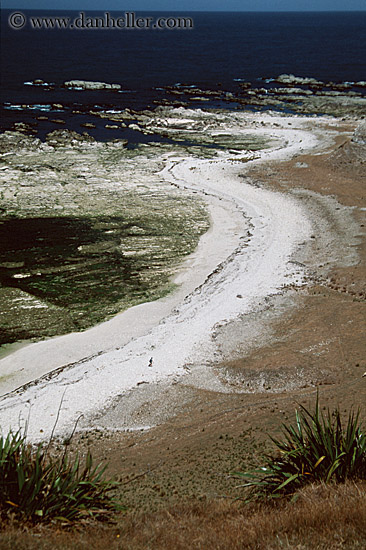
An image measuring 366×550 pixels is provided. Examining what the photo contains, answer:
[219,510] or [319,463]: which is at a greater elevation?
[319,463]

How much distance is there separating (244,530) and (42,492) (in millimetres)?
2885

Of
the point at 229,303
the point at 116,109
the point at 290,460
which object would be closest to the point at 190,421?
the point at 290,460

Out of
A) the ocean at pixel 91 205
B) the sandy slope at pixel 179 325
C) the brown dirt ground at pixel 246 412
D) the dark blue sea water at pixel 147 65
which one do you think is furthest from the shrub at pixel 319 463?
the dark blue sea water at pixel 147 65

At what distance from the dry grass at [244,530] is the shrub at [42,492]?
32cm

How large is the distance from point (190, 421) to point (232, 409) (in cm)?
109

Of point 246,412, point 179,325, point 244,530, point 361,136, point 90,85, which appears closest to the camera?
point 244,530

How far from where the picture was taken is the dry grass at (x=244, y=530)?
6645mm

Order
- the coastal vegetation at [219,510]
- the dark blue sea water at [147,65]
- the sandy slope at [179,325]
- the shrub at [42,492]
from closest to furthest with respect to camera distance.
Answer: the coastal vegetation at [219,510]
the shrub at [42,492]
the sandy slope at [179,325]
the dark blue sea water at [147,65]

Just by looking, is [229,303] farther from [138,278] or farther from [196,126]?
[196,126]

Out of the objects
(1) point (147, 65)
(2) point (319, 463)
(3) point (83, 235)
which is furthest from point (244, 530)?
(1) point (147, 65)

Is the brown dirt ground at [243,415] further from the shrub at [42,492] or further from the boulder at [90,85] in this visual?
the boulder at [90,85]

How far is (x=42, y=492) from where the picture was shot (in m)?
7.63

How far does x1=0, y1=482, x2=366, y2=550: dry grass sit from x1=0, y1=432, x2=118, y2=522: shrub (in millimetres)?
319

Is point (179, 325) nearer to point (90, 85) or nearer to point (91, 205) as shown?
point (91, 205)
